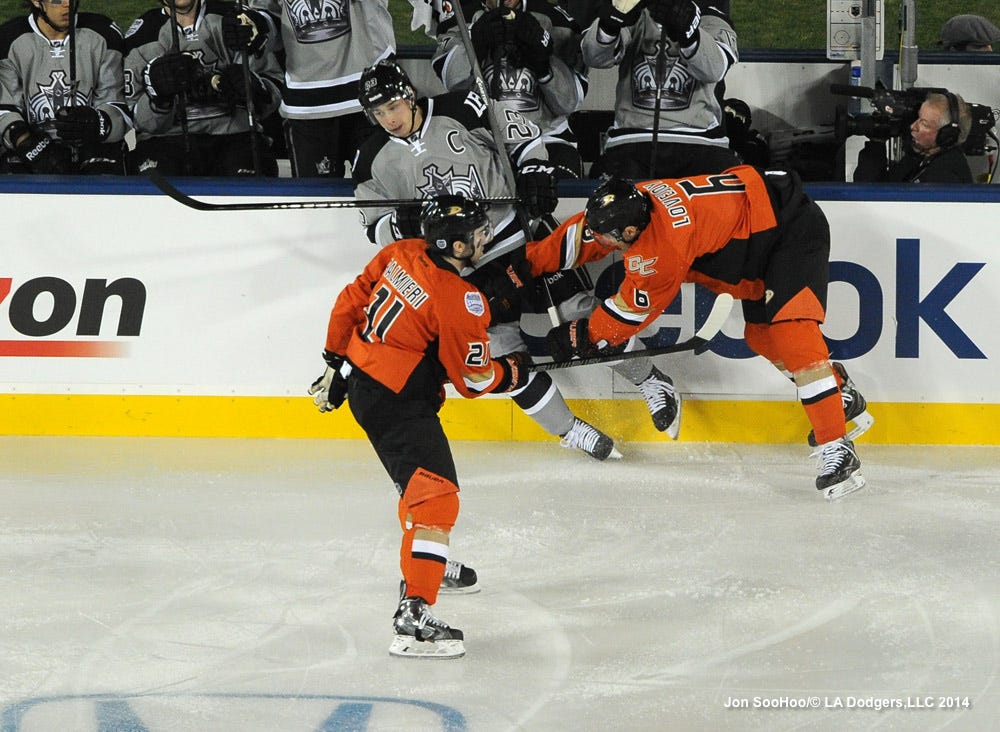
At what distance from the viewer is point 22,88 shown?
210 inches

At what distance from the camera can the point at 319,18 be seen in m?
5.10

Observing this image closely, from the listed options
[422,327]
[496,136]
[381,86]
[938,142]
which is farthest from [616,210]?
[938,142]

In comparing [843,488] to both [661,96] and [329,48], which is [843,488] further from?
[329,48]

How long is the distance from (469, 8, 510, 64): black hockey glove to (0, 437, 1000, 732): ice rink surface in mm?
1429

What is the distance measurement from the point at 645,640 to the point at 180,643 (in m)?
1.12

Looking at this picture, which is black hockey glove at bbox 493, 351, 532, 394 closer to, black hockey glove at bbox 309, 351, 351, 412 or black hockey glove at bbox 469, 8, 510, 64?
black hockey glove at bbox 309, 351, 351, 412

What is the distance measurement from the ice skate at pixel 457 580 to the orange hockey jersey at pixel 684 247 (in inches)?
39.8

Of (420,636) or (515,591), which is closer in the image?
(420,636)

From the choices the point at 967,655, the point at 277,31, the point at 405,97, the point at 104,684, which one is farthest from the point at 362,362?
the point at 277,31

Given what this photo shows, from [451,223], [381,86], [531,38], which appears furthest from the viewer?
[531,38]

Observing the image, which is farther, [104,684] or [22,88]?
[22,88]

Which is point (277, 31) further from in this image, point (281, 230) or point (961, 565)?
point (961, 565)

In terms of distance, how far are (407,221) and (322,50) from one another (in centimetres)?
96

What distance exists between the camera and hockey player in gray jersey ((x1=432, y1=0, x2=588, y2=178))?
5.03 meters
